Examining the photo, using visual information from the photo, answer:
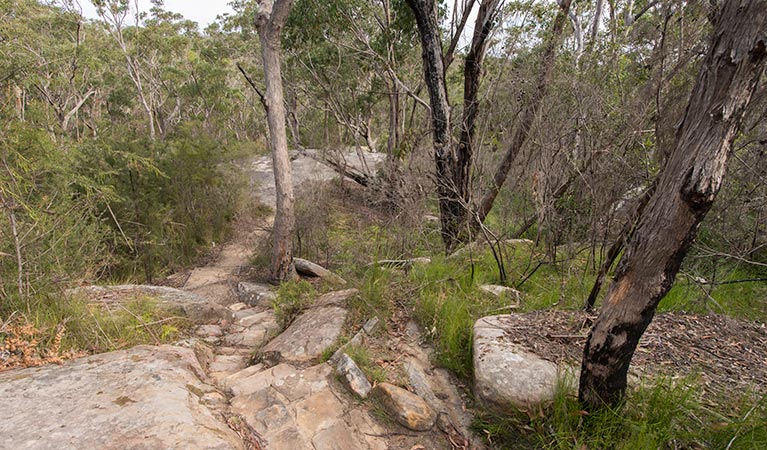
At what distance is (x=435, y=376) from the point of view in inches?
106

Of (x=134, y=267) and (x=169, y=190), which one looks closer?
(x=134, y=267)

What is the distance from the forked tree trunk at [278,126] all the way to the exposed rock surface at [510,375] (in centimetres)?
401

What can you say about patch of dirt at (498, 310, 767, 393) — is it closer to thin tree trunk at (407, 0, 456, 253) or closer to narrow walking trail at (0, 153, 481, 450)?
narrow walking trail at (0, 153, 481, 450)

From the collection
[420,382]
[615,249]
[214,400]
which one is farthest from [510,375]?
[214,400]

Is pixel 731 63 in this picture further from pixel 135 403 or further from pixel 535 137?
pixel 135 403

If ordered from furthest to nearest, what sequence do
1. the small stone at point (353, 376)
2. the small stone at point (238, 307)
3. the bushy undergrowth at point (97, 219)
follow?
the small stone at point (238, 307) → the bushy undergrowth at point (97, 219) → the small stone at point (353, 376)

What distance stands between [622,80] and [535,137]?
1121 mm

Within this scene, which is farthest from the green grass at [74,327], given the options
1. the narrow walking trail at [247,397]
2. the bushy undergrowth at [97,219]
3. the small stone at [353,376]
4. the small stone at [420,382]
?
the small stone at [420,382]

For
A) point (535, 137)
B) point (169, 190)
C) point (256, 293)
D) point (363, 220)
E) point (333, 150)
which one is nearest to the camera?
point (535, 137)

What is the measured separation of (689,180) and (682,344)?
166 cm

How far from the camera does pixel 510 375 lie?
2.25m

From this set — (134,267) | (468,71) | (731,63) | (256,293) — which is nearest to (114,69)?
(134,267)

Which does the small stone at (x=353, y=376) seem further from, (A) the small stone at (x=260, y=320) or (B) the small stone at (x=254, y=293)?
(B) the small stone at (x=254, y=293)

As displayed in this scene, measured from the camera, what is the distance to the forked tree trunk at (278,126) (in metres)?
5.21
